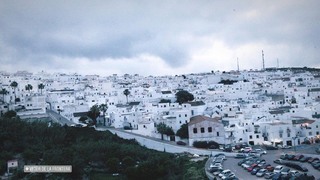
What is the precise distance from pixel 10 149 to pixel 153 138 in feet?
27.3

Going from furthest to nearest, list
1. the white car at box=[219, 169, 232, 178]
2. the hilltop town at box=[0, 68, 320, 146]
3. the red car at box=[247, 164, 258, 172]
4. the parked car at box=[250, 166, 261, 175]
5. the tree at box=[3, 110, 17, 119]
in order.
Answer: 1. the tree at box=[3, 110, 17, 119]
2. the hilltop town at box=[0, 68, 320, 146]
3. the red car at box=[247, 164, 258, 172]
4. the parked car at box=[250, 166, 261, 175]
5. the white car at box=[219, 169, 232, 178]

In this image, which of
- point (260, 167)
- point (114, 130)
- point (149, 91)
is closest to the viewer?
point (260, 167)

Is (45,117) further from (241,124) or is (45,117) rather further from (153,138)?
(241,124)

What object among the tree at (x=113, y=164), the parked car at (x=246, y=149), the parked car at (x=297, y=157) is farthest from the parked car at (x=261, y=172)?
the tree at (x=113, y=164)

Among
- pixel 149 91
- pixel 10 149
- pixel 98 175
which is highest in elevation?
pixel 149 91

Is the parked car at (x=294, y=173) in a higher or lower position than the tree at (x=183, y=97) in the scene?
lower

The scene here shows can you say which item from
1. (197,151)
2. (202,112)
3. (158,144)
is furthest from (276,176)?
(202,112)

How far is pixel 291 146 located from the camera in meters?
21.4

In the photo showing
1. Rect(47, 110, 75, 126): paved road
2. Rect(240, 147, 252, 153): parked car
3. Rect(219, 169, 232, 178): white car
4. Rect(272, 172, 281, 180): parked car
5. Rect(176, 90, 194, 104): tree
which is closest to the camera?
Rect(272, 172, 281, 180): parked car

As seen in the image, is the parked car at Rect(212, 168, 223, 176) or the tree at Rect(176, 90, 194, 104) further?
the tree at Rect(176, 90, 194, 104)

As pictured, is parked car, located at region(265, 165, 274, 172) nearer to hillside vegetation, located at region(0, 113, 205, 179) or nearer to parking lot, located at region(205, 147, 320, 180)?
parking lot, located at region(205, 147, 320, 180)

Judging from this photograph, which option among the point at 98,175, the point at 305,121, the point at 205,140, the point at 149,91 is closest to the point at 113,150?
the point at 98,175

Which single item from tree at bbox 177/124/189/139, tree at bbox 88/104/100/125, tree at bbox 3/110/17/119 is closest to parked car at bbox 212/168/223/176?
tree at bbox 177/124/189/139

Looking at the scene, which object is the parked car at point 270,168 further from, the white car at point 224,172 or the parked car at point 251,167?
the white car at point 224,172
